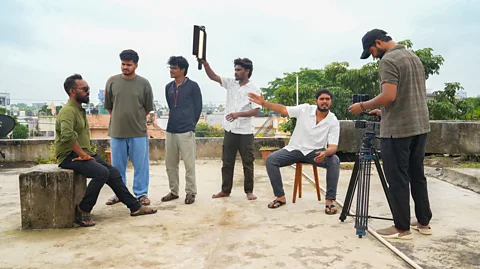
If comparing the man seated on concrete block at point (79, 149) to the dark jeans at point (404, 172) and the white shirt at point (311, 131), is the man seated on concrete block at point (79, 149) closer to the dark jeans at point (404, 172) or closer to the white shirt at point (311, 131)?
the white shirt at point (311, 131)

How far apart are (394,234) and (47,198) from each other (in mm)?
2867

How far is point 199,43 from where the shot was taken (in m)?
4.37

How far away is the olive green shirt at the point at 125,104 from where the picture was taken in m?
4.21

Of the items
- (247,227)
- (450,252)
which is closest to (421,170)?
(450,252)

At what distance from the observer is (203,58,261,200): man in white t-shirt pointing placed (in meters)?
4.55

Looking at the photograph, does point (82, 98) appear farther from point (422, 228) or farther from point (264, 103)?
point (422, 228)

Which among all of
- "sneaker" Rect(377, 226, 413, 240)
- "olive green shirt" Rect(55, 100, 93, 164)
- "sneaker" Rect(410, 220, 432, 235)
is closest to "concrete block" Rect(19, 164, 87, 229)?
"olive green shirt" Rect(55, 100, 93, 164)

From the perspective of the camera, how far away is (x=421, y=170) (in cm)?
328

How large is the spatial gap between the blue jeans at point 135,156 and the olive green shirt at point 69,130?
1.63 ft

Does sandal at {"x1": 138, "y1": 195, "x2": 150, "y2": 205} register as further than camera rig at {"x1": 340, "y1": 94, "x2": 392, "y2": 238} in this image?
Yes

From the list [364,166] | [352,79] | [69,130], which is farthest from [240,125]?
[352,79]

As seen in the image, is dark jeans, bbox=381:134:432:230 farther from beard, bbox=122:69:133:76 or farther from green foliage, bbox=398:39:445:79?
green foliage, bbox=398:39:445:79

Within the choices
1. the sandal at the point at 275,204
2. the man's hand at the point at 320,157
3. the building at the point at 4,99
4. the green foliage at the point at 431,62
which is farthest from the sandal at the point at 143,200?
the building at the point at 4,99

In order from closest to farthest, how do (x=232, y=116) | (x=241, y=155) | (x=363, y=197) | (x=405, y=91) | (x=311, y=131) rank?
(x=405, y=91) < (x=363, y=197) < (x=311, y=131) < (x=232, y=116) < (x=241, y=155)
